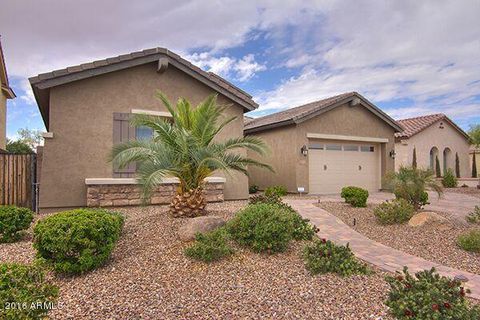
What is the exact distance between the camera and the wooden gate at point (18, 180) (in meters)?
9.19

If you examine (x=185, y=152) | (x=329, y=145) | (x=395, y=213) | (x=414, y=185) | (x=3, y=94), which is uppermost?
(x=3, y=94)

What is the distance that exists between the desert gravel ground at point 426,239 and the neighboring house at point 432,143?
12867mm

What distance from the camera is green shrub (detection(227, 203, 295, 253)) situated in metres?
5.34

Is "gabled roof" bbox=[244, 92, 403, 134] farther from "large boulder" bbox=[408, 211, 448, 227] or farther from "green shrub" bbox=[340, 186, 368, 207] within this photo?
"large boulder" bbox=[408, 211, 448, 227]

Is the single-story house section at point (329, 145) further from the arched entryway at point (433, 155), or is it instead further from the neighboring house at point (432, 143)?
the arched entryway at point (433, 155)

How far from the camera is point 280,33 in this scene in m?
12.5

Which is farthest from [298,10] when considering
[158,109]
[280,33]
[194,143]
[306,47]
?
[194,143]

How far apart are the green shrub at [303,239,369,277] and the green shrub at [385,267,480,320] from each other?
855 millimetres

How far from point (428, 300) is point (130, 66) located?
953 cm

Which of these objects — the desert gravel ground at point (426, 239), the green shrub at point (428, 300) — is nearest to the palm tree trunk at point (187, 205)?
the desert gravel ground at point (426, 239)

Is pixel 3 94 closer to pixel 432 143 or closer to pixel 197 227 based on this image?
pixel 197 227

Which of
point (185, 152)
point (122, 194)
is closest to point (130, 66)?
point (122, 194)

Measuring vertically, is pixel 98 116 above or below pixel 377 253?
above

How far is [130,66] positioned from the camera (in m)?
9.97
